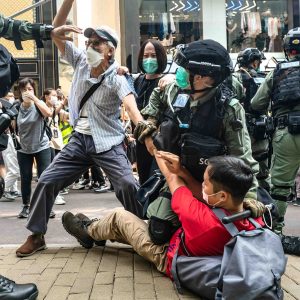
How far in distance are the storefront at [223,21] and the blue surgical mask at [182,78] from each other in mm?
14687

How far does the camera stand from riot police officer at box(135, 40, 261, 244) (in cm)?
354

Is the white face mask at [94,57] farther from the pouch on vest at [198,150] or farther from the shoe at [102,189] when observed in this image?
the shoe at [102,189]

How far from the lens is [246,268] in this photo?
9.36ft

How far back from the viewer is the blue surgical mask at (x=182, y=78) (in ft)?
11.9

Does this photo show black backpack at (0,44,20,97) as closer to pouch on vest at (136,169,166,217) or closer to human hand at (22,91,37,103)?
pouch on vest at (136,169,166,217)

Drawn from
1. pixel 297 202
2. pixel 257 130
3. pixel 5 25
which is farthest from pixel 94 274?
pixel 297 202

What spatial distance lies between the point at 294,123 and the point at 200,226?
1893 mm

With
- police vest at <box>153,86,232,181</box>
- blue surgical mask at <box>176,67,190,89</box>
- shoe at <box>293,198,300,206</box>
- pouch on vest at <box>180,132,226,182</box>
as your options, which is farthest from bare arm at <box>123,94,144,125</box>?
shoe at <box>293,198,300,206</box>

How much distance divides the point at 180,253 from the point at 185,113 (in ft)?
3.27

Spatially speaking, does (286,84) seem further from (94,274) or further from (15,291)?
(15,291)

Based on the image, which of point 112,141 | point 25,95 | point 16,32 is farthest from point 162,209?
point 25,95

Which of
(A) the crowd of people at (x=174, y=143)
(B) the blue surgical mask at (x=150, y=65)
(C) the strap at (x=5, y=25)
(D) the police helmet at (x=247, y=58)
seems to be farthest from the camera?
(D) the police helmet at (x=247, y=58)

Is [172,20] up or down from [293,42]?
up

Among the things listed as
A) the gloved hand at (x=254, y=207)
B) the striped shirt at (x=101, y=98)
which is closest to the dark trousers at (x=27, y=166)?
the striped shirt at (x=101, y=98)
